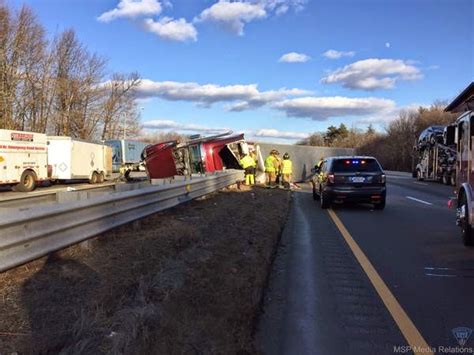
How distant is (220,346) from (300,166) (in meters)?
30.2

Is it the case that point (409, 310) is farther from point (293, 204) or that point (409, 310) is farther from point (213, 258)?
point (293, 204)

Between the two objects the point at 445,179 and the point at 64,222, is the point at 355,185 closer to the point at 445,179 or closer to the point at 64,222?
the point at 64,222

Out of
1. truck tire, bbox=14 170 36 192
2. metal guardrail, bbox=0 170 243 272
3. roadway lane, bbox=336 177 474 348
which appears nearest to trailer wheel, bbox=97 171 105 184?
truck tire, bbox=14 170 36 192

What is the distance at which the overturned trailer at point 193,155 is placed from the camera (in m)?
24.2

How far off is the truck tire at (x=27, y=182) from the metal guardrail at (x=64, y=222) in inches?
731

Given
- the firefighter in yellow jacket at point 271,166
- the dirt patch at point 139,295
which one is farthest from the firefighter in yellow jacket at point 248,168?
the dirt patch at point 139,295

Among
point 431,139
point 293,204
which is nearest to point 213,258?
point 293,204

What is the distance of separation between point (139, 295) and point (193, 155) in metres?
19.4

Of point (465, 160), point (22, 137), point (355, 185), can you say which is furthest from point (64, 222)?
point (22, 137)

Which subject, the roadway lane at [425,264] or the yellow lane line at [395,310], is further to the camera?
the roadway lane at [425,264]

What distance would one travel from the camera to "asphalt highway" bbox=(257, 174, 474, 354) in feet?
16.0

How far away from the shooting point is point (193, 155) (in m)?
24.4

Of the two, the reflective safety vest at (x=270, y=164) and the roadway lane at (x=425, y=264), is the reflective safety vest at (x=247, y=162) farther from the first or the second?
the roadway lane at (x=425, y=264)

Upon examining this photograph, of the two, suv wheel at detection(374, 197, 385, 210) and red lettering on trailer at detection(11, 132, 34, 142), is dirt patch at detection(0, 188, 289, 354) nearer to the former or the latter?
suv wheel at detection(374, 197, 385, 210)
